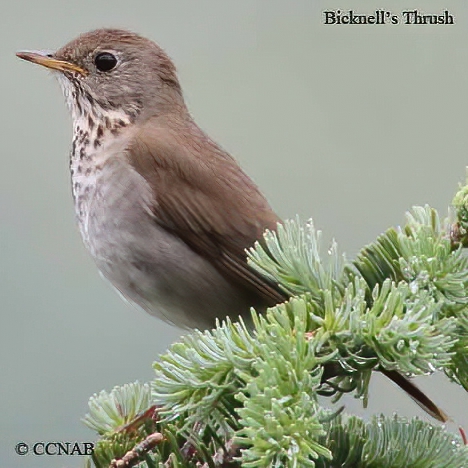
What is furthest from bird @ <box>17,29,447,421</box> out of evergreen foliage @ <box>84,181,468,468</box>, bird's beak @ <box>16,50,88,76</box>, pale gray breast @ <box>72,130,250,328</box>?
evergreen foliage @ <box>84,181,468,468</box>

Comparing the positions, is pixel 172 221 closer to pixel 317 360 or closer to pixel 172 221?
pixel 172 221

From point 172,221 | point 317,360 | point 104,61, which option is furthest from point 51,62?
point 317,360

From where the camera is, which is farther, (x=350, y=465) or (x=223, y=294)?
(x=223, y=294)

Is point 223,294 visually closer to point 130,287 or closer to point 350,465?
point 130,287

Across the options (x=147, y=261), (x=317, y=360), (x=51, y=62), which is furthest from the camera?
(x=51, y=62)

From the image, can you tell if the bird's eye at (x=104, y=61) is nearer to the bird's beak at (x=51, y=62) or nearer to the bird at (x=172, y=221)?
the bird's beak at (x=51, y=62)

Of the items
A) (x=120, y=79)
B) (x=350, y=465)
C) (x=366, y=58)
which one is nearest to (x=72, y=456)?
(x=350, y=465)
